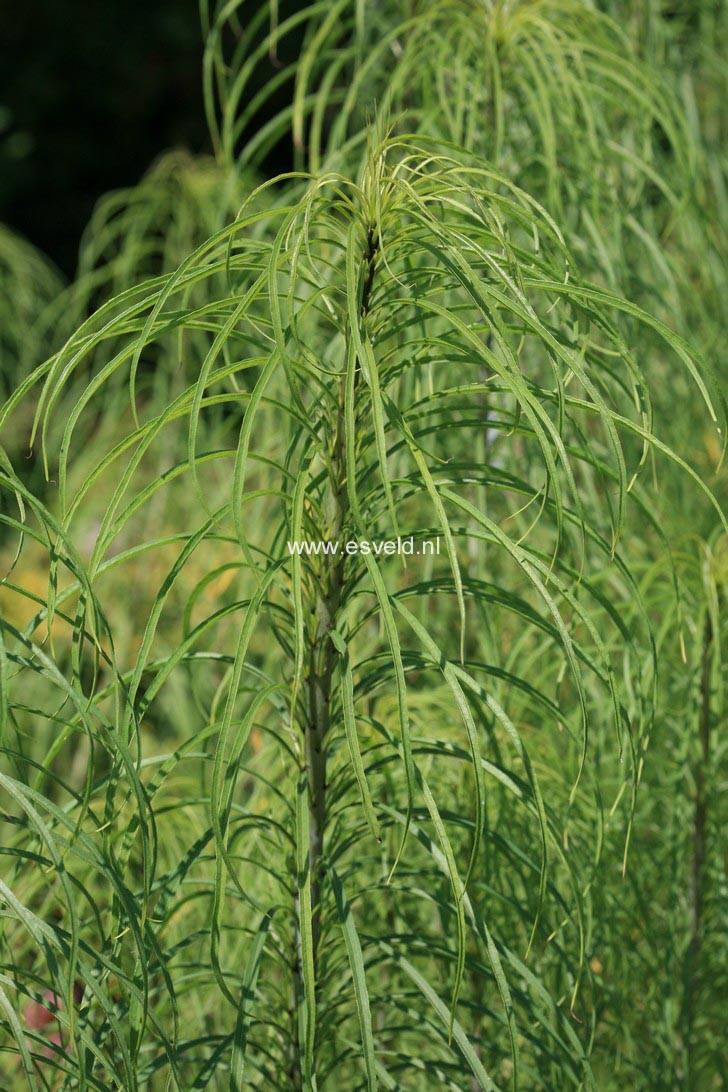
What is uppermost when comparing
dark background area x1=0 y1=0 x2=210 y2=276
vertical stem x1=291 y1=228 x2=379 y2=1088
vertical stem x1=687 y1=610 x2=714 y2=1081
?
dark background area x1=0 y1=0 x2=210 y2=276

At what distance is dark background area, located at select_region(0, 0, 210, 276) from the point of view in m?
2.84

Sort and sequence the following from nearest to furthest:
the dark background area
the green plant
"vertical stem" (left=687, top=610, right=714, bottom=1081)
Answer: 1. the green plant
2. "vertical stem" (left=687, top=610, right=714, bottom=1081)
3. the dark background area

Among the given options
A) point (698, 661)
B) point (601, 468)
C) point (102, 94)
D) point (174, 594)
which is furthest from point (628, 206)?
point (102, 94)

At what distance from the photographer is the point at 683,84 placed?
1.28 metres

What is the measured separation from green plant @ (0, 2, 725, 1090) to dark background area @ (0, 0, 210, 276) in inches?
69.4

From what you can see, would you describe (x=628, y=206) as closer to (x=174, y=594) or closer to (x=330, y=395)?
(x=330, y=395)

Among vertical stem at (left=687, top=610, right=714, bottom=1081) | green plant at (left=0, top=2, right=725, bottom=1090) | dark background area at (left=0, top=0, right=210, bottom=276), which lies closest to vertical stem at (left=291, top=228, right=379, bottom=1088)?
green plant at (left=0, top=2, right=725, bottom=1090)

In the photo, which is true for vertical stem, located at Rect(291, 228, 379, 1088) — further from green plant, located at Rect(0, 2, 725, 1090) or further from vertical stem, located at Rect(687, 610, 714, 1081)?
vertical stem, located at Rect(687, 610, 714, 1081)

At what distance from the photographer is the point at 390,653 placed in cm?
52

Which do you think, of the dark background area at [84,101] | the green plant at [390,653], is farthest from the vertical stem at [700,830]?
the dark background area at [84,101]

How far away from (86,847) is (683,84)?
3.73 feet

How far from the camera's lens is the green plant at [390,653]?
48cm

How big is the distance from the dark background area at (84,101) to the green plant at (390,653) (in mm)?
1763

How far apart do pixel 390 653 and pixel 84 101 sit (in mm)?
2843
